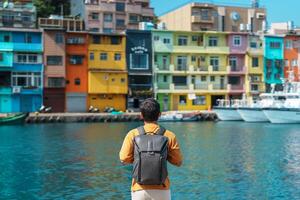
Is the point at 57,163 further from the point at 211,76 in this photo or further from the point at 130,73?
the point at 211,76

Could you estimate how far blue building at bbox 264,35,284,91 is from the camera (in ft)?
245

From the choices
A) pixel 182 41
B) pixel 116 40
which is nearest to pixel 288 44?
pixel 182 41

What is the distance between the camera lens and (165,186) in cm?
648

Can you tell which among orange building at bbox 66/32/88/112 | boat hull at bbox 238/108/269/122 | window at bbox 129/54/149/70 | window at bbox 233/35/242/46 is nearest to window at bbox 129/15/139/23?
window at bbox 129/54/149/70

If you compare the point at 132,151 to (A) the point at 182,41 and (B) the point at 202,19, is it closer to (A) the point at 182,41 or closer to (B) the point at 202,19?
(A) the point at 182,41

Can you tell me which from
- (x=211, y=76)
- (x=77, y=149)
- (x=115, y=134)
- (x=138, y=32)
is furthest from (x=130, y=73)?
(x=77, y=149)

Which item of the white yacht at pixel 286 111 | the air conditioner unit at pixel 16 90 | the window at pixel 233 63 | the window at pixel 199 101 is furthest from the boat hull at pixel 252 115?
the air conditioner unit at pixel 16 90

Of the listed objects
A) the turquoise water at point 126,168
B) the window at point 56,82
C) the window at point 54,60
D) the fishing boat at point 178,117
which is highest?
the window at point 54,60

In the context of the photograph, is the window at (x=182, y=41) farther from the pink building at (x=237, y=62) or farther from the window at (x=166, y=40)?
the pink building at (x=237, y=62)

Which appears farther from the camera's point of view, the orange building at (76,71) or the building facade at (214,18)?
the building facade at (214,18)

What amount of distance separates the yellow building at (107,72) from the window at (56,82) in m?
3.33

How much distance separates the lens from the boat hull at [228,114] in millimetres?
62156

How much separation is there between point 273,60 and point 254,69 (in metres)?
3.46

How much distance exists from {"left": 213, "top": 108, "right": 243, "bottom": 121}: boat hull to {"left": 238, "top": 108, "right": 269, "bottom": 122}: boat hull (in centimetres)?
92
